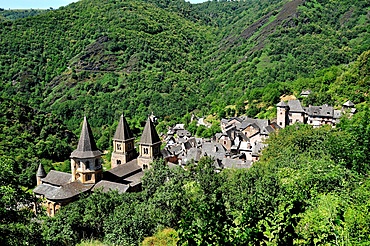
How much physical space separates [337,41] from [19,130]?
3738 inches

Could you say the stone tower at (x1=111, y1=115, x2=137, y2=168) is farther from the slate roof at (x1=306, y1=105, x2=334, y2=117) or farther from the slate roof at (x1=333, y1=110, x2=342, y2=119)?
the slate roof at (x1=333, y1=110, x2=342, y2=119)

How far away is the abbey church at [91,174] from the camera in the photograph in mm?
35844

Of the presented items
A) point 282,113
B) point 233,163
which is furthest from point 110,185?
point 282,113

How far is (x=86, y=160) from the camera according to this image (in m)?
37.0

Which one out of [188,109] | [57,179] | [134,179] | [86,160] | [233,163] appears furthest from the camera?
[188,109]

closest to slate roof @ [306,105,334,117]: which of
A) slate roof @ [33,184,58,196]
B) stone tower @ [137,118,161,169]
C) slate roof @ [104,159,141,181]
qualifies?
stone tower @ [137,118,161,169]

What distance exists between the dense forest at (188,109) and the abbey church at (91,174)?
3514 millimetres

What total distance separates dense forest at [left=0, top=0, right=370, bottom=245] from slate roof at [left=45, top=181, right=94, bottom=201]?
4.73 m

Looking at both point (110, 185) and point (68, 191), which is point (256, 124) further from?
point (68, 191)

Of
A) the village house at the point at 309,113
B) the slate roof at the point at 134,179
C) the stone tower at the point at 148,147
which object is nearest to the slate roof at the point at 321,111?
the village house at the point at 309,113

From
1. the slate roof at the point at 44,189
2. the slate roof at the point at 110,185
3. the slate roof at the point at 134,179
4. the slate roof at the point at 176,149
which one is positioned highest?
the slate roof at the point at 110,185

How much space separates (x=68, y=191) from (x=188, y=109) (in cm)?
7793

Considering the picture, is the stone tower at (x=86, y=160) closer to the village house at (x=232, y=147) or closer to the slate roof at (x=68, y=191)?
the slate roof at (x=68, y=191)

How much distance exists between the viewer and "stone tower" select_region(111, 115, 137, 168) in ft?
146
